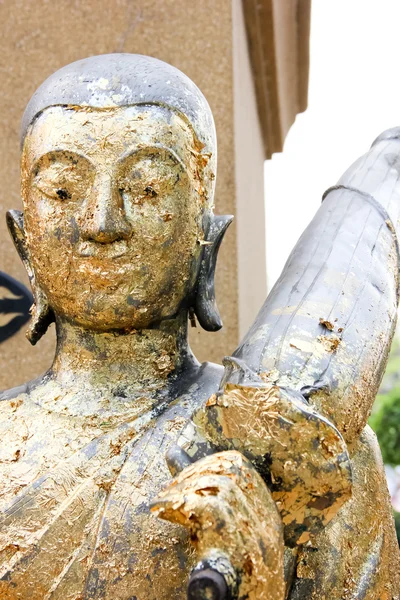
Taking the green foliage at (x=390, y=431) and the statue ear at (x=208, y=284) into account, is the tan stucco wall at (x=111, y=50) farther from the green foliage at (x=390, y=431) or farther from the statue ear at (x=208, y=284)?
the green foliage at (x=390, y=431)

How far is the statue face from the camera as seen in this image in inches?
53.7

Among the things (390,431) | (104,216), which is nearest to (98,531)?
(104,216)

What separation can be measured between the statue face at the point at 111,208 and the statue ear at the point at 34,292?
129 millimetres

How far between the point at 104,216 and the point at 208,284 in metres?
0.28

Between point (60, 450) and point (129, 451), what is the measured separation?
0.37 ft

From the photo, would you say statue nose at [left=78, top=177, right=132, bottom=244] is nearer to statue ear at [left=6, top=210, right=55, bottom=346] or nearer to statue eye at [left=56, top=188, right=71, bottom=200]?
statue eye at [left=56, top=188, right=71, bottom=200]

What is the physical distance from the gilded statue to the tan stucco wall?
51 centimetres

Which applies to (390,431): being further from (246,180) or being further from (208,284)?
(208,284)

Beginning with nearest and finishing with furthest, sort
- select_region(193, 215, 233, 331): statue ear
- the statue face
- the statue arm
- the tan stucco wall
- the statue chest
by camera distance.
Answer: the statue arm → the statue chest → the statue face → select_region(193, 215, 233, 331): statue ear → the tan stucco wall

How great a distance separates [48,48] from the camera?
7.17 ft

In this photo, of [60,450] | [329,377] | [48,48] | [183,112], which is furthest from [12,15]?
[329,377]

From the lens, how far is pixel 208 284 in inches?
60.5

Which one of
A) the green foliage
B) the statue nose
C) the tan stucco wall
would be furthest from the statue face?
the green foliage

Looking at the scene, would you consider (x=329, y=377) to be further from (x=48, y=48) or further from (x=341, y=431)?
(x=48, y=48)
